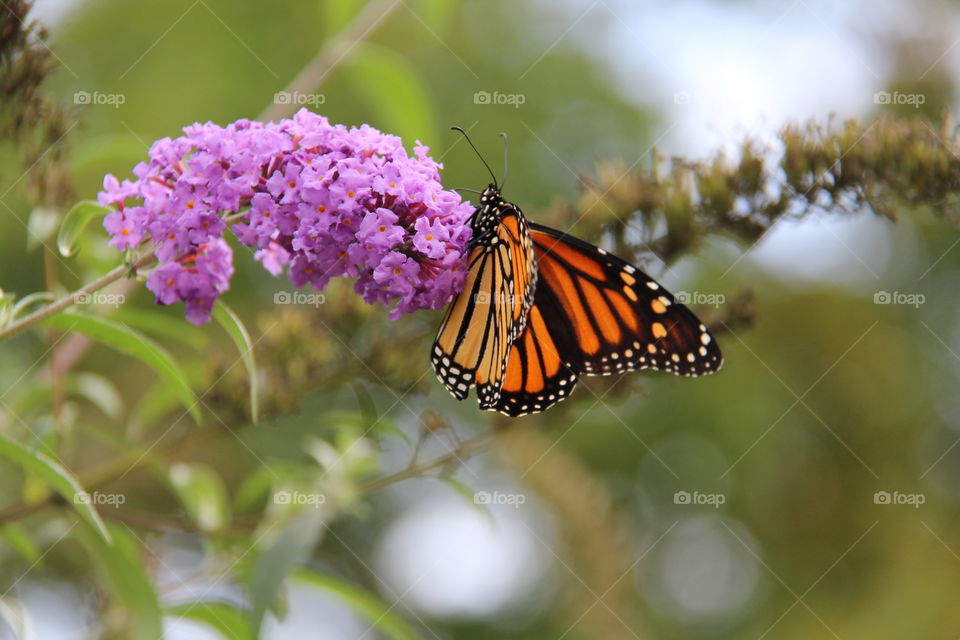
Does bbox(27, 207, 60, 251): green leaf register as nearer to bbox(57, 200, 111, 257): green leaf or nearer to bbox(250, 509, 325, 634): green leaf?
bbox(57, 200, 111, 257): green leaf

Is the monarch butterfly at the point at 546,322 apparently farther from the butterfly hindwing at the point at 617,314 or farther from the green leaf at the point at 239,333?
the green leaf at the point at 239,333

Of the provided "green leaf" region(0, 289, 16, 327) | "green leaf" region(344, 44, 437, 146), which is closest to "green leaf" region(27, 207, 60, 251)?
"green leaf" region(0, 289, 16, 327)

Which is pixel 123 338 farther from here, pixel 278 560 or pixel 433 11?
pixel 433 11

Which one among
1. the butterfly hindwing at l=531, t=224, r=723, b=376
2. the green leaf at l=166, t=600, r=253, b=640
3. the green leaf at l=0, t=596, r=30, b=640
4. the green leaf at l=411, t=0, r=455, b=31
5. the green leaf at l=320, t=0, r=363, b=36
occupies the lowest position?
the green leaf at l=0, t=596, r=30, b=640

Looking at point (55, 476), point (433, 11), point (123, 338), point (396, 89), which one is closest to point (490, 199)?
point (396, 89)

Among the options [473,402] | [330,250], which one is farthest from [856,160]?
[473,402]

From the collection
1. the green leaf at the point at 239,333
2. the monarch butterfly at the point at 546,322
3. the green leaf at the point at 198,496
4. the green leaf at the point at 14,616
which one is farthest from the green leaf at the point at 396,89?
the green leaf at the point at 14,616
